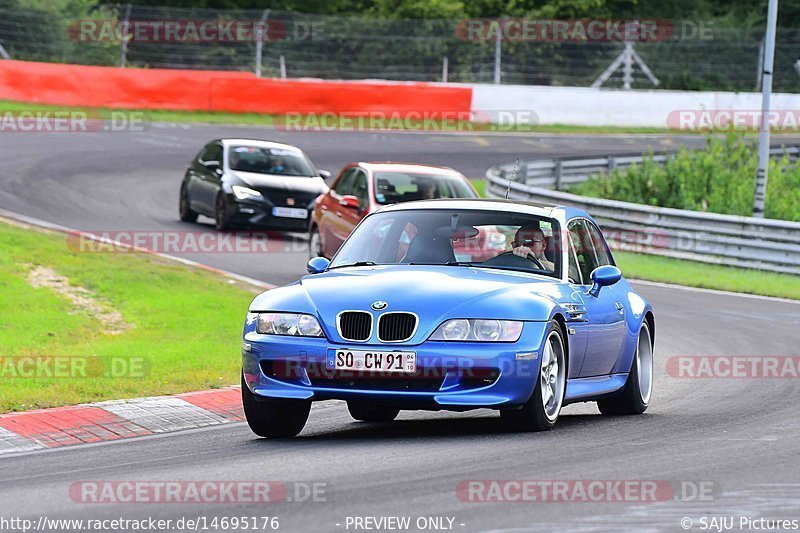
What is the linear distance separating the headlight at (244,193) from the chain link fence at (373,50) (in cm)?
1662

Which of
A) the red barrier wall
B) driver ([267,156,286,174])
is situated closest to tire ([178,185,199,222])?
driver ([267,156,286,174])

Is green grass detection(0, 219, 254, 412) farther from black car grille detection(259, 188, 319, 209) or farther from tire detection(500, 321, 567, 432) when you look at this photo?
black car grille detection(259, 188, 319, 209)

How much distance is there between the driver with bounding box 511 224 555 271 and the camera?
33.3ft

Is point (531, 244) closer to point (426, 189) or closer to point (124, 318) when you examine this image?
point (124, 318)

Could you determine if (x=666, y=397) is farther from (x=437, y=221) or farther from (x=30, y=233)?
(x=30, y=233)

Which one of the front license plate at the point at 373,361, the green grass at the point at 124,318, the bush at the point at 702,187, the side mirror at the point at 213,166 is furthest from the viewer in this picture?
the bush at the point at 702,187

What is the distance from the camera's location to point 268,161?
25.9 m

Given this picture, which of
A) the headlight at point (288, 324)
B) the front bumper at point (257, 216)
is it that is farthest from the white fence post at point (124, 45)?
the headlight at point (288, 324)

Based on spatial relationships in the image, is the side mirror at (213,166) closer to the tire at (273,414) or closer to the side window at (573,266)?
the side window at (573,266)

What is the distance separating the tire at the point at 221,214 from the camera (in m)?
25.0

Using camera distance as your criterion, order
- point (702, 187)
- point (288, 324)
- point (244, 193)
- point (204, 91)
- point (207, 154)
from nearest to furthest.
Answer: point (288, 324) < point (244, 193) < point (207, 154) < point (702, 187) < point (204, 91)

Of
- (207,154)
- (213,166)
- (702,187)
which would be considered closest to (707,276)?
(702,187)

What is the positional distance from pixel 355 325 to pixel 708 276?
51.0 ft

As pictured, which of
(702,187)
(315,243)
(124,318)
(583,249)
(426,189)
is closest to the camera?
(583,249)
